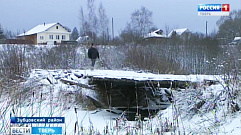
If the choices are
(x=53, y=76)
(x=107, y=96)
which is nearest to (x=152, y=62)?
(x=107, y=96)

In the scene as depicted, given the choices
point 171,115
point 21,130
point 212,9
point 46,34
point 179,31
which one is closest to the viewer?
point 21,130

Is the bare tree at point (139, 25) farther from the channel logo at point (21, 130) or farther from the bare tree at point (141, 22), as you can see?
the channel logo at point (21, 130)

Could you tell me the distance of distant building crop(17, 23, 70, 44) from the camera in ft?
47.4

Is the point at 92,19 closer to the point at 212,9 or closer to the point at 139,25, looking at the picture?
the point at 139,25

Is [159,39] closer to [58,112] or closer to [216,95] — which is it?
[216,95]

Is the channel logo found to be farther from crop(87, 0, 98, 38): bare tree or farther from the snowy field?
crop(87, 0, 98, 38): bare tree

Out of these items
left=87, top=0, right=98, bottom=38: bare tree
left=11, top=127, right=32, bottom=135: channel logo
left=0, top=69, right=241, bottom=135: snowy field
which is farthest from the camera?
left=87, top=0, right=98, bottom=38: bare tree

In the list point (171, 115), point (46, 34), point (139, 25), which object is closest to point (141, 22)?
point (139, 25)

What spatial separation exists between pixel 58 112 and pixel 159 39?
A: 38.7 ft

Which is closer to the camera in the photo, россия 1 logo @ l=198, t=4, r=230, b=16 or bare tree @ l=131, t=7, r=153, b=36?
россия 1 logo @ l=198, t=4, r=230, b=16

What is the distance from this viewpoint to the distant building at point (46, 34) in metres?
14.4

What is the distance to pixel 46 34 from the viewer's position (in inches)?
692

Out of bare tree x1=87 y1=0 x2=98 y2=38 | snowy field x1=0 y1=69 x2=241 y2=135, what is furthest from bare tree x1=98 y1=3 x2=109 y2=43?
snowy field x1=0 y1=69 x2=241 y2=135

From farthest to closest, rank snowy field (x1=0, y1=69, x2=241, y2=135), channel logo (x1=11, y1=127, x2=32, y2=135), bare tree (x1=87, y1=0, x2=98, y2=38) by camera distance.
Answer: bare tree (x1=87, y1=0, x2=98, y2=38) → snowy field (x1=0, y1=69, x2=241, y2=135) → channel logo (x1=11, y1=127, x2=32, y2=135)
